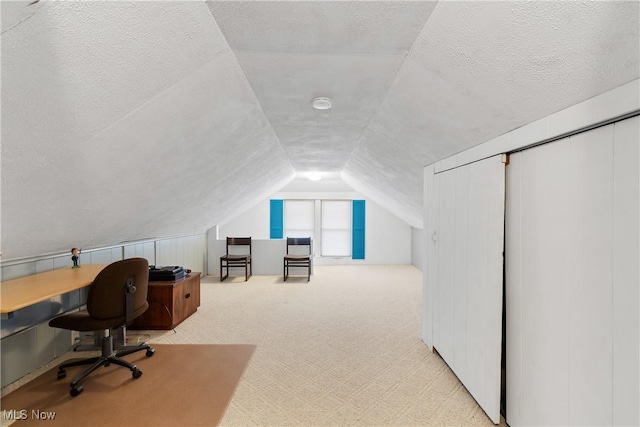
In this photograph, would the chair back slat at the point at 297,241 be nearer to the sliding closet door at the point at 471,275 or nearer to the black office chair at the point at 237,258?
the black office chair at the point at 237,258

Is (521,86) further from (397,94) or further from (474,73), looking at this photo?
(397,94)

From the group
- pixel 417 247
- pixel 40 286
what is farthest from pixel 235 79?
pixel 417 247

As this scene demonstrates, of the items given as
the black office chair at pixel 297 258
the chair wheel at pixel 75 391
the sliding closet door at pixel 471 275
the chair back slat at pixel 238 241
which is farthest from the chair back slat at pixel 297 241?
the chair wheel at pixel 75 391

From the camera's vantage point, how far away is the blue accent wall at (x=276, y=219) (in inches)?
303

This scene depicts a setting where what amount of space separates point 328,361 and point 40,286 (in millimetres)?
2351

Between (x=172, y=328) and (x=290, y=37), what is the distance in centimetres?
332

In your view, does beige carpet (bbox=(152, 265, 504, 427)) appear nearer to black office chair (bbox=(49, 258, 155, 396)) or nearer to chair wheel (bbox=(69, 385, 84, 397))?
black office chair (bbox=(49, 258, 155, 396))

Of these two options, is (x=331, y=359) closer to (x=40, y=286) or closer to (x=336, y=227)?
(x=40, y=286)

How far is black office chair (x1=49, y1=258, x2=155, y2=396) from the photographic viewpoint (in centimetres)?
216

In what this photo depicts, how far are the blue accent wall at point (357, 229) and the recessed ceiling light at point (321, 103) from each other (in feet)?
17.9

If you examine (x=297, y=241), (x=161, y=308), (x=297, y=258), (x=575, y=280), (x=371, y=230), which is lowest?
(x=161, y=308)

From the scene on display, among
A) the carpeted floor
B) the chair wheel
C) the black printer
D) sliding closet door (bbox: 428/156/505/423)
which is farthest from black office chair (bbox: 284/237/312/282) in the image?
the chair wheel

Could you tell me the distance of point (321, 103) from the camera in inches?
89.3

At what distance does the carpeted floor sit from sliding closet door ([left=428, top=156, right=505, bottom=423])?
0.78 feet
